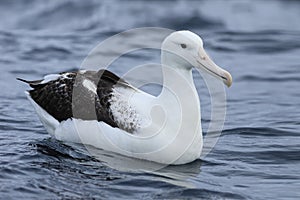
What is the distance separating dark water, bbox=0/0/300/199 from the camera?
29.2 ft

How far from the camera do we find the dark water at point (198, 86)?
8898 millimetres

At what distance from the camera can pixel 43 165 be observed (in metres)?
9.43

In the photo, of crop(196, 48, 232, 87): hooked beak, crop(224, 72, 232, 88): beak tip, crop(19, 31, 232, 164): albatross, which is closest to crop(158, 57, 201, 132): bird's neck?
crop(19, 31, 232, 164): albatross

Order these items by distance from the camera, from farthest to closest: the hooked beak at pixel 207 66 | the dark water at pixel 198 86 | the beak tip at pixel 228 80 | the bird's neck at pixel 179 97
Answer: the bird's neck at pixel 179 97 < the hooked beak at pixel 207 66 < the beak tip at pixel 228 80 < the dark water at pixel 198 86

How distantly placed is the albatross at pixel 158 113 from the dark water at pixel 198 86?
256 millimetres

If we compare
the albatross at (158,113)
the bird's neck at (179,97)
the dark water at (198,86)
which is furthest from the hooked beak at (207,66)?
the dark water at (198,86)

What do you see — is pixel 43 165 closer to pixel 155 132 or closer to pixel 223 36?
pixel 155 132

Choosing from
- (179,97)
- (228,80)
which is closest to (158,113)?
(179,97)

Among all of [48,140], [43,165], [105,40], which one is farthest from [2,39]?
[43,165]

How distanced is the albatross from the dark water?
256 millimetres

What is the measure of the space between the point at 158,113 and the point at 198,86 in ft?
17.1

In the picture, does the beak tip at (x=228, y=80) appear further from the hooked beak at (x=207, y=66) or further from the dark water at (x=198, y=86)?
the dark water at (x=198, y=86)

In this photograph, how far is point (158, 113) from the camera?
370 inches

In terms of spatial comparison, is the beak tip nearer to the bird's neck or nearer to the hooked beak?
the hooked beak
